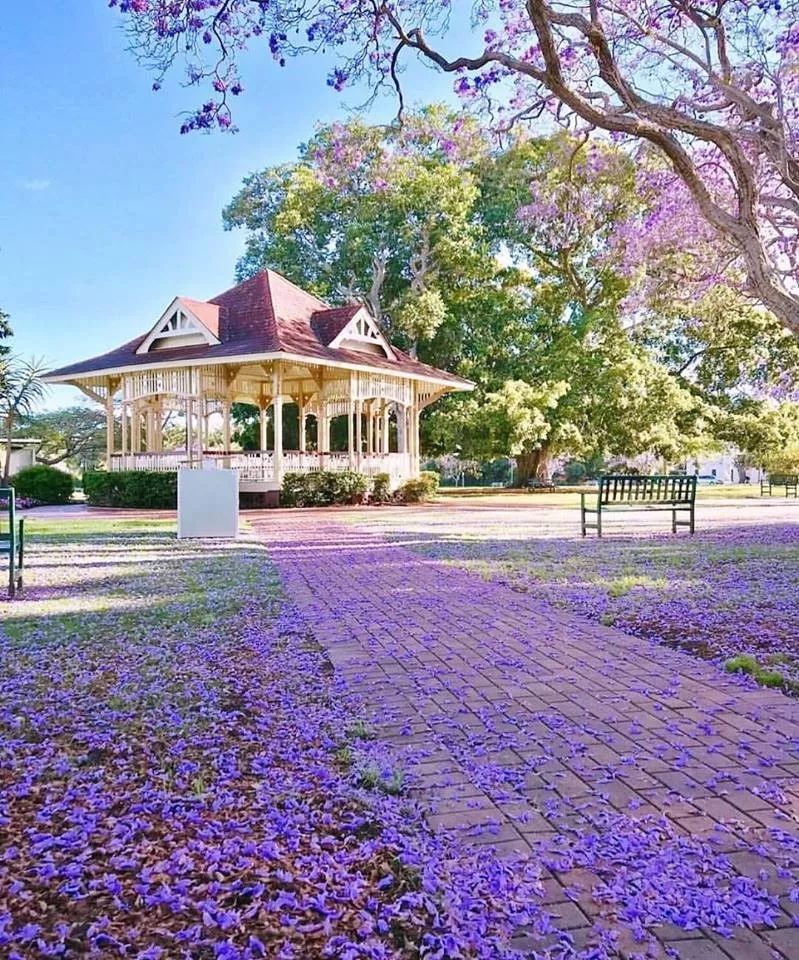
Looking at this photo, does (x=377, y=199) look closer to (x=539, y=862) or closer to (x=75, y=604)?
(x=75, y=604)

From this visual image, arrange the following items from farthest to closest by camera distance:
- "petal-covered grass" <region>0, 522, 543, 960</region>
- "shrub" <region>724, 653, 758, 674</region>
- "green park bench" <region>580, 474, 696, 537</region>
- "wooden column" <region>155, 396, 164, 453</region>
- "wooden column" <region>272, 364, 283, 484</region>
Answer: "wooden column" <region>155, 396, 164, 453</region> → "wooden column" <region>272, 364, 283, 484</region> → "green park bench" <region>580, 474, 696, 537</region> → "shrub" <region>724, 653, 758, 674</region> → "petal-covered grass" <region>0, 522, 543, 960</region>

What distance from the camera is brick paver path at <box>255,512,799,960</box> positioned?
2.15m

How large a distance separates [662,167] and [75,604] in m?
15.2

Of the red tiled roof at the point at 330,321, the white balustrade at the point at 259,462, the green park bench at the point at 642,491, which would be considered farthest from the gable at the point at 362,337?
the green park bench at the point at 642,491

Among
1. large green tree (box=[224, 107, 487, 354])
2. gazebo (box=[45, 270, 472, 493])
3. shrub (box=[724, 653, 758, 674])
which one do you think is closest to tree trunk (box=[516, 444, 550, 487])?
large green tree (box=[224, 107, 487, 354])

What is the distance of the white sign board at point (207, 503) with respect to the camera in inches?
468

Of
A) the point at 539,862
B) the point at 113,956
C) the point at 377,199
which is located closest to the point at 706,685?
the point at 539,862

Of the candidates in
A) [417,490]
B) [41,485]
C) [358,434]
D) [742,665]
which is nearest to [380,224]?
[358,434]

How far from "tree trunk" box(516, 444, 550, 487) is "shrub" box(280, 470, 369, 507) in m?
13.2

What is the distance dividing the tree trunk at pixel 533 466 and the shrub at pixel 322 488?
13164mm

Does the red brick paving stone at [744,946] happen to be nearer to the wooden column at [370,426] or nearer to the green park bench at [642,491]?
the green park bench at [642,491]

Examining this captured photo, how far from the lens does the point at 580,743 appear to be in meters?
3.17

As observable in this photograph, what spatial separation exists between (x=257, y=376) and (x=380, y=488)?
5.93 meters

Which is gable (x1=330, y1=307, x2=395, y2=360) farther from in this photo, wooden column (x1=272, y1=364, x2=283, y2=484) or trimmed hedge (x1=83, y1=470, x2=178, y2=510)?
trimmed hedge (x1=83, y1=470, x2=178, y2=510)
